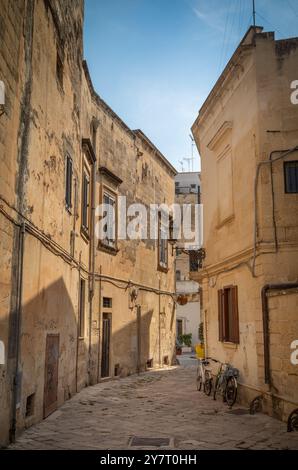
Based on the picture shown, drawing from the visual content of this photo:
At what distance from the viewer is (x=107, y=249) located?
1531 cm

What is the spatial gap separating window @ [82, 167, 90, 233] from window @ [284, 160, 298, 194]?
18.7 ft

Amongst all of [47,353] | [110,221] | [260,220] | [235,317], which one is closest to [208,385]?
[235,317]

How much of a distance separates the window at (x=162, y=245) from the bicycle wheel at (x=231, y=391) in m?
10.2

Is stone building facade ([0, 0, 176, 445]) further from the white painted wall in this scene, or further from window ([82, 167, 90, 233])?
the white painted wall

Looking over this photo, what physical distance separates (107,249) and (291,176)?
23.8 ft

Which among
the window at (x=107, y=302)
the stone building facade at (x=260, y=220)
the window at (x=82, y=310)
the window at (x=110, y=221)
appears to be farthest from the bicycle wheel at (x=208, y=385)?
the window at (x=110, y=221)

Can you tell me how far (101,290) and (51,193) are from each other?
6153 mm

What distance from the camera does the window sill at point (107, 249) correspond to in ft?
48.5

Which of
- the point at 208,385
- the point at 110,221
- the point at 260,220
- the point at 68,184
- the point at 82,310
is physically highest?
the point at 110,221

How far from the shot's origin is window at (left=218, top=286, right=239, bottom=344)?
1099 cm

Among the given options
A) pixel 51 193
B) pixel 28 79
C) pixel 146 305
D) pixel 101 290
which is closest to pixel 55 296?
pixel 51 193

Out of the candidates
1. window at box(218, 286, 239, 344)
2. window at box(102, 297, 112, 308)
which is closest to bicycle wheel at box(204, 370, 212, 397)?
window at box(218, 286, 239, 344)

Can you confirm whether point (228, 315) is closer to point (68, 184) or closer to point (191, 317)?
point (68, 184)
